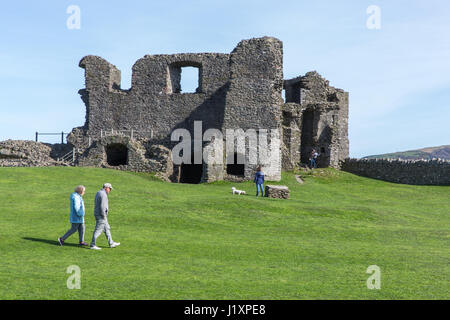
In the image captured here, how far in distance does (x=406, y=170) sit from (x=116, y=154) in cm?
2459

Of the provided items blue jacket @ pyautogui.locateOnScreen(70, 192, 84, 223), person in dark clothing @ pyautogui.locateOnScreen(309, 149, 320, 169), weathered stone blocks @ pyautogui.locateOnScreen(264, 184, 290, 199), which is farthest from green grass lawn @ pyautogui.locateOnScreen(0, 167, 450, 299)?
person in dark clothing @ pyautogui.locateOnScreen(309, 149, 320, 169)

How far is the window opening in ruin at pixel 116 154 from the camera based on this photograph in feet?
125

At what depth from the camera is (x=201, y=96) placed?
42406 mm

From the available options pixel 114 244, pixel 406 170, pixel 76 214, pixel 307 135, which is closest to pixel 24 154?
pixel 307 135

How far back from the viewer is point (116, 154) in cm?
3956

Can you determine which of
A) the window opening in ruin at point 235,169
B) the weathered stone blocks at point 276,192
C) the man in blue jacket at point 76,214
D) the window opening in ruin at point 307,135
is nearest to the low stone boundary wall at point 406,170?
the window opening in ruin at point 307,135

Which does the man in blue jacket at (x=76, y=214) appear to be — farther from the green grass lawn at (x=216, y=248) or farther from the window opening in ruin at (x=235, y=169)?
the window opening in ruin at (x=235, y=169)

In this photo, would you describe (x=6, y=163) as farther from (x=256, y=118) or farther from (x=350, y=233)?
(x=350, y=233)

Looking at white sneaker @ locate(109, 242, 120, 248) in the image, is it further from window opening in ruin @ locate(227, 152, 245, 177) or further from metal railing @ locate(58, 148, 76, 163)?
metal railing @ locate(58, 148, 76, 163)

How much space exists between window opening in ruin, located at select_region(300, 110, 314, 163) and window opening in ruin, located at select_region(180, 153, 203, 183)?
11127mm

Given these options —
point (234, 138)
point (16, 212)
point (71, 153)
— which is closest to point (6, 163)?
point (71, 153)

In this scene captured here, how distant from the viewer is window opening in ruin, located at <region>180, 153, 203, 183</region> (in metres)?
39.0

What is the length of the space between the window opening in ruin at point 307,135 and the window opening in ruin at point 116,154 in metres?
17.0
